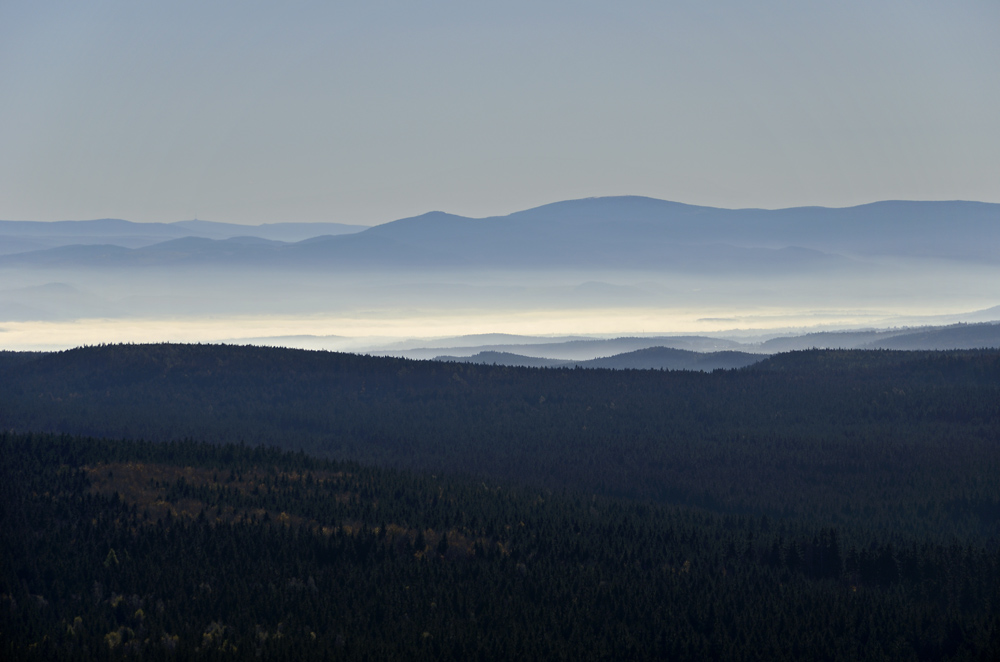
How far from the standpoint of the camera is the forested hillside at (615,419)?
227ft

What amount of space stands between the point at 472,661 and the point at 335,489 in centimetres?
2371

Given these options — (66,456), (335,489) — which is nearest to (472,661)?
(335,489)

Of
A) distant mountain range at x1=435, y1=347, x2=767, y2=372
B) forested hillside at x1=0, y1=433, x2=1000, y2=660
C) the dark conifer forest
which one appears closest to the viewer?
forested hillside at x1=0, y1=433, x2=1000, y2=660

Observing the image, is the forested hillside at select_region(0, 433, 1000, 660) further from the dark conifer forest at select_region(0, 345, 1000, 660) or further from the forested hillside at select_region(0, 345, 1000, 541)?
the forested hillside at select_region(0, 345, 1000, 541)

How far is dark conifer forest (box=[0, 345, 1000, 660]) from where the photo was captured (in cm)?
3453

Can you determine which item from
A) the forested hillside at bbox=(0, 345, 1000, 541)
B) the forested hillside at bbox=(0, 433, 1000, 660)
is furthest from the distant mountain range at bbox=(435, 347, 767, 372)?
the forested hillside at bbox=(0, 433, 1000, 660)

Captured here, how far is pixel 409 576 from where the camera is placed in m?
40.4

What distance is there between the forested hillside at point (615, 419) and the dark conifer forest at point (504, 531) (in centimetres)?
40

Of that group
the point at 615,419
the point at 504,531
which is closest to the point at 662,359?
the point at 615,419

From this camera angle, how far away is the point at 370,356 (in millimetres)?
117438

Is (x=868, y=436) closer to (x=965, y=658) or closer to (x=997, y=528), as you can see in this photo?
(x=997, y=528)

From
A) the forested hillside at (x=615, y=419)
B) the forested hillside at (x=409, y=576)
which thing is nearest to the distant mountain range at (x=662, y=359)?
the forested hillside at (x=615, y=419)

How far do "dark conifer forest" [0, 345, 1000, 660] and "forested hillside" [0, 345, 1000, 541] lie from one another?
40cm

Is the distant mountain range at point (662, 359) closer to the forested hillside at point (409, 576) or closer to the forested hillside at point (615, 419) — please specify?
the forested hillside at point (615, 419)
